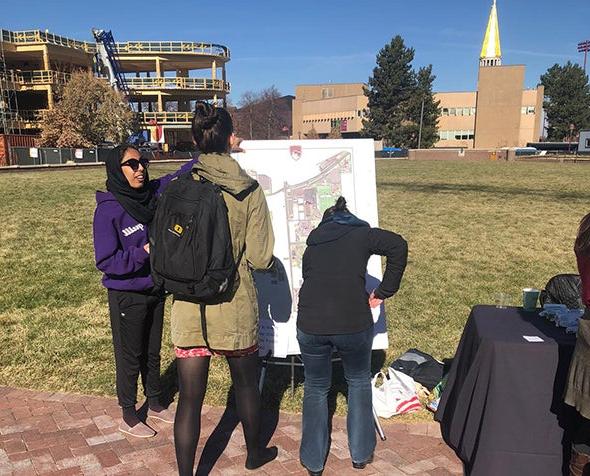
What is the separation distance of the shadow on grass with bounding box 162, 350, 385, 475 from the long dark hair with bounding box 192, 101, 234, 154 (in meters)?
1.85

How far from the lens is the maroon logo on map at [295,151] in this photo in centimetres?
352

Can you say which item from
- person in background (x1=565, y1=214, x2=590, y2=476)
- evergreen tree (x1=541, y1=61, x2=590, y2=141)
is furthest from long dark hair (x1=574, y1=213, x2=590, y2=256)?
evergreen tree (x1=541, y1=61, x2=590, y2=141)

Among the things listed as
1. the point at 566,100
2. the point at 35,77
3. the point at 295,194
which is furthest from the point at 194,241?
the point at 566,100

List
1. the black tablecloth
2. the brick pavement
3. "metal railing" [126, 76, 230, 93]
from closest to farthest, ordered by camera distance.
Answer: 1. the black tablecloth
2. the brick pavement
3. "metal railing" [126, 76, 230, 93]

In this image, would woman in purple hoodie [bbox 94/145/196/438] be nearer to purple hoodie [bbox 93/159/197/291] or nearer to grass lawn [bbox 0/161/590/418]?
purple hoodie [bbox 93/159/197/291]

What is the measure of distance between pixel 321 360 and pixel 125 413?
148 cm

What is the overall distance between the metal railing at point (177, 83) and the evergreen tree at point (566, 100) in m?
52.3

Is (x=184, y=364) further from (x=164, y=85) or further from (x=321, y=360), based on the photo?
(x=164, y=85)

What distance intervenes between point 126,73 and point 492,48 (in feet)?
216

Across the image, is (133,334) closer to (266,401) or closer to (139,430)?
(139,430)

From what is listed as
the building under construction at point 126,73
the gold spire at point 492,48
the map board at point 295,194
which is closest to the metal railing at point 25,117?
the building under construction at point 126,73

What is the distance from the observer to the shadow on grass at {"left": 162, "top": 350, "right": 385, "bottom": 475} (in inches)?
124

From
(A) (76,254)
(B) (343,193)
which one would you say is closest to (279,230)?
(B) (343,193)

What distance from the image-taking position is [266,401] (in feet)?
12.7
